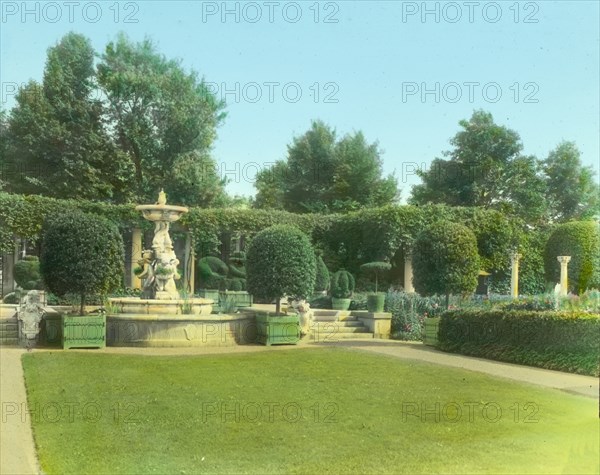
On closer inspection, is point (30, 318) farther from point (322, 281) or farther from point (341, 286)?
point (322, 281)

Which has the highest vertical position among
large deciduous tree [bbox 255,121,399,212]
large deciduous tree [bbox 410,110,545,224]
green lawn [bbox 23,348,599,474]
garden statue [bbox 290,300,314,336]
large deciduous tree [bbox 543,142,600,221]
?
large deciduous tree [bbox 255,121,399,212]

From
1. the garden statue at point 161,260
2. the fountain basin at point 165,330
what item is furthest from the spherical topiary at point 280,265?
the garden statue at point 161,260

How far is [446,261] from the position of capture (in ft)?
41.0

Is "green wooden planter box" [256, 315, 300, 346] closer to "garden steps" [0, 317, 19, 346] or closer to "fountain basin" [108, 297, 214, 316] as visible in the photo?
"fountain basin" [108, 297, 214, 316]

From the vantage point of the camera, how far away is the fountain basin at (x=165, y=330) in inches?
452

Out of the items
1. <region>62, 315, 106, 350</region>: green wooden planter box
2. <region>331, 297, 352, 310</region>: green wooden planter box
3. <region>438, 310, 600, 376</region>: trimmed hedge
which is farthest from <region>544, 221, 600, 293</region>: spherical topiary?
<region>62, 315, 106, 350</region>: green wooden planter box

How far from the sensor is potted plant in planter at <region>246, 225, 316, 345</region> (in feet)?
41.0

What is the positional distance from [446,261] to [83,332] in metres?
6.74

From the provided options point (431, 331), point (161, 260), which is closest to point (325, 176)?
point (161, 260)

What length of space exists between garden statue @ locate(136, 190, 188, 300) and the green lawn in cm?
600

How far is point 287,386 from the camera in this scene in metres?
6.73

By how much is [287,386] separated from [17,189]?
53.4 feet

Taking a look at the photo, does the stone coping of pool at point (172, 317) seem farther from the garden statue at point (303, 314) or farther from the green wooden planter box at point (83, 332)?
the garden statue at point (303, 314)

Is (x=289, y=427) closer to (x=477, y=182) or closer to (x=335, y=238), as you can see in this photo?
(x=477, y=182)
